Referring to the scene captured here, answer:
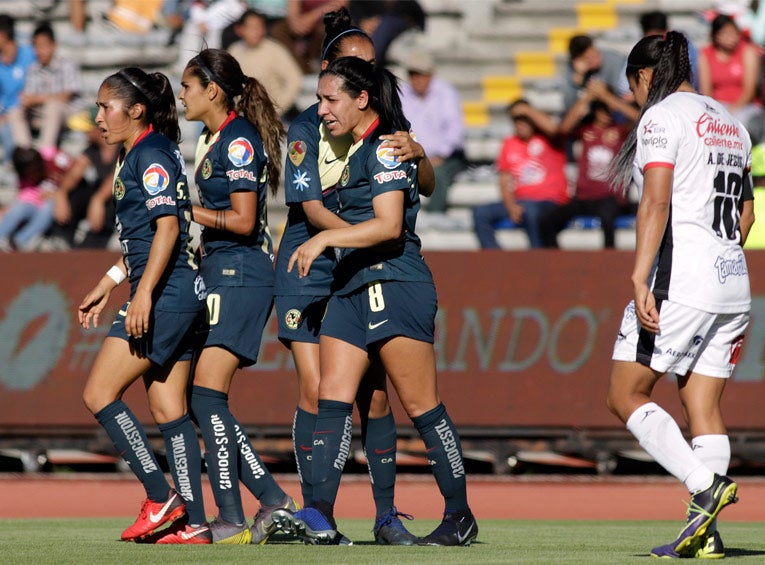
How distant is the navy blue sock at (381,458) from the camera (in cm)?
650

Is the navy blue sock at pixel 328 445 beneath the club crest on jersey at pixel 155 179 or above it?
beneath

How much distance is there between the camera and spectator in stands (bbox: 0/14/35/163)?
1593 centimetres

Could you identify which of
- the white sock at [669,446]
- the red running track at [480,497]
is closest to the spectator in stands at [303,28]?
the red running track at [480,497]

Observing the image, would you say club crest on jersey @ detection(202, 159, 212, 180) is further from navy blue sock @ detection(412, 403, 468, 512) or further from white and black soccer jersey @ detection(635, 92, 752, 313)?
white and black soccer jersey @ detection(635, 92, 752, 313)

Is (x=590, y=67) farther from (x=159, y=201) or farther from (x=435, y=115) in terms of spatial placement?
(x=159, y=201)

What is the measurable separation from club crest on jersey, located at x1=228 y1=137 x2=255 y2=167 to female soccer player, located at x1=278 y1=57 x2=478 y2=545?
57cm

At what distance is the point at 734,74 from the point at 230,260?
8509mm

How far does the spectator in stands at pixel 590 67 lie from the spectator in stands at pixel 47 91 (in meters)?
5.99

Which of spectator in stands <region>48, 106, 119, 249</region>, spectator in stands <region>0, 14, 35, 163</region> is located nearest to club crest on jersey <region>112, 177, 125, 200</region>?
spectator in stands <region>48, 106, 119, 249</region>

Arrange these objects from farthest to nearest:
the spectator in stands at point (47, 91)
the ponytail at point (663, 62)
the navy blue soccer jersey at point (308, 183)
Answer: the spectator in stands at point (47, 91)
the navy blue soccer jersey at point (308, 183)
the ponytail at point (663, 62)

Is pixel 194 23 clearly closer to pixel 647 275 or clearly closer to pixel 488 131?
pixel 488 131

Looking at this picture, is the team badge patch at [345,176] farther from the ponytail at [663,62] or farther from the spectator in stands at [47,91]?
the spectator in stands at [47,91]

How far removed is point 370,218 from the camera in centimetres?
625

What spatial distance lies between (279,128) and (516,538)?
251 cm
